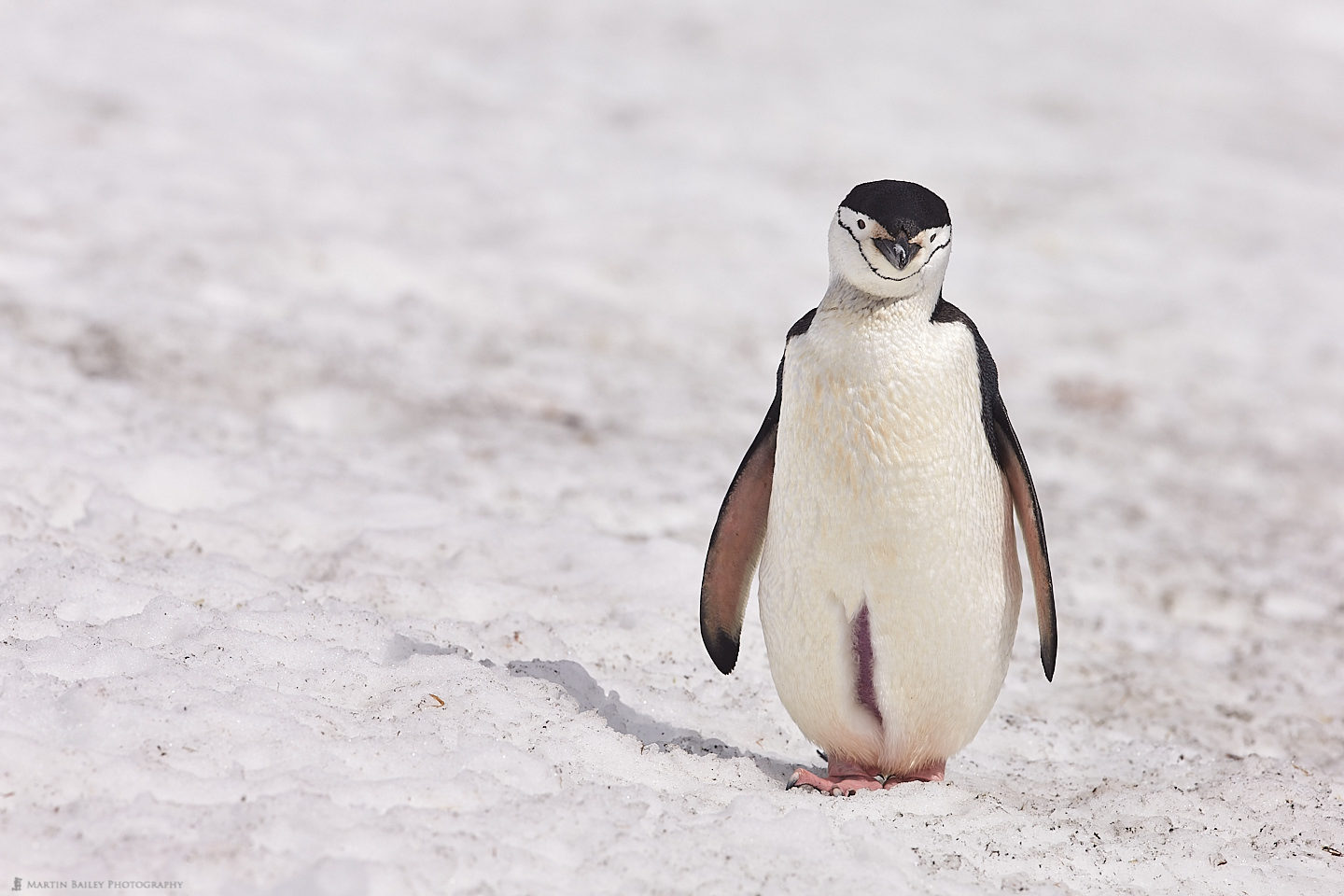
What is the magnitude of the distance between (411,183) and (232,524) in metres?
3.72

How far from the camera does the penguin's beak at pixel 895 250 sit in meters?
2.31

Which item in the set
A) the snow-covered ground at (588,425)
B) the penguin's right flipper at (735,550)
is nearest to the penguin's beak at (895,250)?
the penguin's right flipper at (735,550)

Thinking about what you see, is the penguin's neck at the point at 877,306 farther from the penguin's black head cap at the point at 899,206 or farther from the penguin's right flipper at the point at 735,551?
the penguin's right flipper at the point at 735,551

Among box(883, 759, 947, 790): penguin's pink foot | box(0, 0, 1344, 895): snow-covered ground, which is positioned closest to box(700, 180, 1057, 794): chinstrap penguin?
box(883, 759, 947, 790): penguin's pink foot

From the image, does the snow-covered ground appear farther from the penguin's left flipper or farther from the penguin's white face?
the penguin's white face

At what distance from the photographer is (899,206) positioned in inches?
92.1

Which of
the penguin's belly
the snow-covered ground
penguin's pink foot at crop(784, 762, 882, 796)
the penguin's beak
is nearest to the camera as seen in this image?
the snow-covered ground

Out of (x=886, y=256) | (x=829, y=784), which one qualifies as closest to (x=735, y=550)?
(x=829, y=784)

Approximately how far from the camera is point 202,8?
316 inches

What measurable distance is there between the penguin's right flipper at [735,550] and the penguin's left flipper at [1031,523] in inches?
19.1

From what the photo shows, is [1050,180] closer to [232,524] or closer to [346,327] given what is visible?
[346,327]

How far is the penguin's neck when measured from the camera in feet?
7.95

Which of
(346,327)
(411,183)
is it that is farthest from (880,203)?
(411,183)

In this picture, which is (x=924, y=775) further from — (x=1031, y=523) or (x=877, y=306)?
(x=877, y=306)
